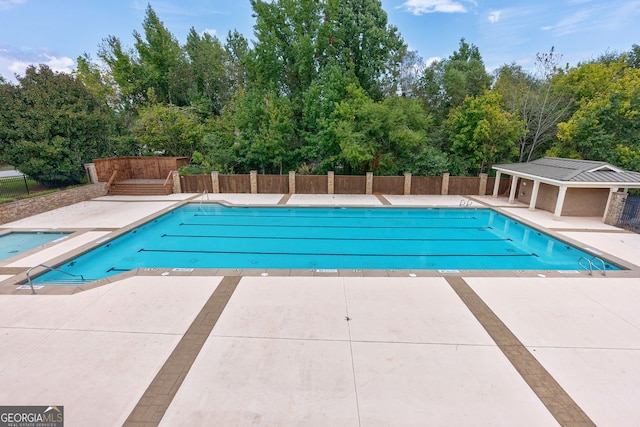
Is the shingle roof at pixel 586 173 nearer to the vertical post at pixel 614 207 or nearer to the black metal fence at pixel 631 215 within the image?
the vertical post at pixel 614 207

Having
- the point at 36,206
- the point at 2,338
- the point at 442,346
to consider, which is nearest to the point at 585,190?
the point at 442,346

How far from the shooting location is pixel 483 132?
683 inches

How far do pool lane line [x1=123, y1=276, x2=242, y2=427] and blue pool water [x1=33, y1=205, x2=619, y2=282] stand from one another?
10.3ft

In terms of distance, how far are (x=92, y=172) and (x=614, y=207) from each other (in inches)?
1006

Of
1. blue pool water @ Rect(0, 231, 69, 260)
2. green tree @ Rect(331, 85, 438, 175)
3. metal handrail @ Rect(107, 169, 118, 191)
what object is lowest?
blue pool water @ Rect(0, 231, 69, 260)

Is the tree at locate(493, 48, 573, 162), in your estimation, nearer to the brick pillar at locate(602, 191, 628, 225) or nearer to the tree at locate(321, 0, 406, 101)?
the brick pillar at locate(602, 191, 628, 225)

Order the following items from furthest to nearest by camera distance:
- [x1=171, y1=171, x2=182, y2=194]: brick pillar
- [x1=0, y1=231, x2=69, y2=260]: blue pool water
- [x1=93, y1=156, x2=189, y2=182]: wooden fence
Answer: [x1=93, y1=156, x2=189, y2=182]: wooden fence
[x1=171, y1=171, x2=182, y2=194]: brick pillar
[x1=0, y1=231, x2=69, y2=260]: blue pool water

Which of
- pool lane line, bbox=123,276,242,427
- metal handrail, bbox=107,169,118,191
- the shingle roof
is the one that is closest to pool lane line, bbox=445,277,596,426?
pool lane line, bbox=123,276,242,427

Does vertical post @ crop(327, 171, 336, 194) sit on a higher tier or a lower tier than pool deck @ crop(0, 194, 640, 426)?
higher

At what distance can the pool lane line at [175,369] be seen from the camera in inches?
150

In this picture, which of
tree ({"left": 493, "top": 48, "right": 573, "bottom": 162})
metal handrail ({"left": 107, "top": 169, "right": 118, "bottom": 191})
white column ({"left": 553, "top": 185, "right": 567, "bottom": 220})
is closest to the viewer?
white column ({"left": 553, "top": 185, "right": 567, "bottom": 220})

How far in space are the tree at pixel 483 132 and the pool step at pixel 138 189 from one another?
18228mm

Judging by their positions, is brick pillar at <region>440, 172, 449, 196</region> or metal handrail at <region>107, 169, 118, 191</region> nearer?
metal handrail at <region>107, 169, 118, 191</region>

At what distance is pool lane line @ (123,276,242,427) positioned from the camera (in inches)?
150
